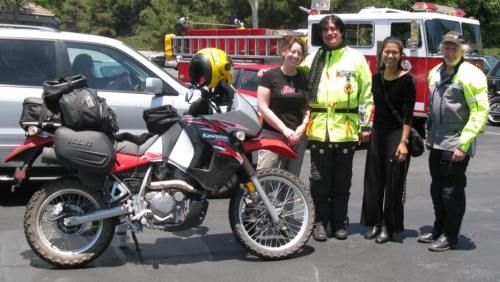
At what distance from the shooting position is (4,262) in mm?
4953

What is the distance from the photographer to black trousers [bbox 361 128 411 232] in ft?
18.1

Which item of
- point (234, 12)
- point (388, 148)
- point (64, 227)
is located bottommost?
Answer: point (64, 227)

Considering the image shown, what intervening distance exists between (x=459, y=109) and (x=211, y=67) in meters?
2.01

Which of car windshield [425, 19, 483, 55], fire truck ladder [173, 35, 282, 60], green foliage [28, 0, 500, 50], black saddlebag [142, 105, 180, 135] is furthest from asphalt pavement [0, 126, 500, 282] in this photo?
green foliage [28, 0, 500, 50]

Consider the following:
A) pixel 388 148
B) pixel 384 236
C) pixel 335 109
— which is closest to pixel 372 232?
pixel 384 236

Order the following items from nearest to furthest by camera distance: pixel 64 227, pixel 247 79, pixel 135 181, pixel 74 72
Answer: pixel 64 227, pixel 135 181, pixel 74 72, pixel 247 79

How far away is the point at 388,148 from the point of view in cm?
554

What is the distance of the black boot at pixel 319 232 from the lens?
558 centimetres

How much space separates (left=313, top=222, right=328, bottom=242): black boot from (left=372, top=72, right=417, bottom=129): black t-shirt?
3.31 ft

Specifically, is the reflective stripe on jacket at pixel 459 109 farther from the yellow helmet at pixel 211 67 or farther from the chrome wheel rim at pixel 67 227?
the chrome wheel rim at pixel 67 227

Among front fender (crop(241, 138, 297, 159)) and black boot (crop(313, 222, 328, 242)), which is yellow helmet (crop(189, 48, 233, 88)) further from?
black boot (crop(313, 222, 328, 242))

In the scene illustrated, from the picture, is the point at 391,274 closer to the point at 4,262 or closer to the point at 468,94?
the point at 468,94

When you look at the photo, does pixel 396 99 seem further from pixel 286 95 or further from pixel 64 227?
pixel 64 227

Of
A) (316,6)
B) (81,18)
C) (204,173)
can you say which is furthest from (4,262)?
(81,18)
